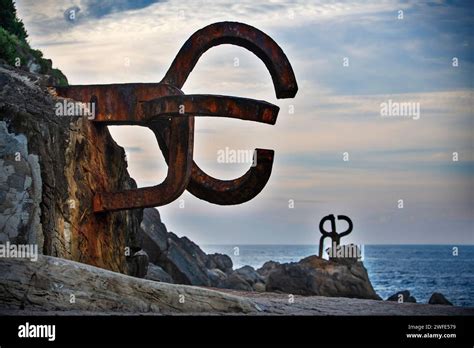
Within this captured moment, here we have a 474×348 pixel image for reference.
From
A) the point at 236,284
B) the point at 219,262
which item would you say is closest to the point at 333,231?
the point at 236,284

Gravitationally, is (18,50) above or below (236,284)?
above

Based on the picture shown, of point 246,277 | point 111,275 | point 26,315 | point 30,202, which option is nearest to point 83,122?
point 30,202

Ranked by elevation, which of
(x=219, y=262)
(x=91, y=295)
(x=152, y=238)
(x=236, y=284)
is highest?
(x=219, y=262)

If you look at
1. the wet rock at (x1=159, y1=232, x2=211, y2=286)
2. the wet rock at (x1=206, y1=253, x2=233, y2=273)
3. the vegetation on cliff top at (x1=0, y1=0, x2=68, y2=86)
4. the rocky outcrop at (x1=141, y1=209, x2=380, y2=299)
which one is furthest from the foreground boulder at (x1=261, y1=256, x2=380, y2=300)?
the wet rock at (x1=206, y1=253, x2=233, y2=273)

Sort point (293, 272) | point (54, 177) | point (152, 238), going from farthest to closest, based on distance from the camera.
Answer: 1. point (152, 238)
2. point (293, 272)
3. point (54, 177)

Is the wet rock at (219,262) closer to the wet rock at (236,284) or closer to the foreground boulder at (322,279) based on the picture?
the wet rock at (236,284)

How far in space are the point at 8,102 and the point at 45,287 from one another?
219cm

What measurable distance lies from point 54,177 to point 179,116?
128 cm

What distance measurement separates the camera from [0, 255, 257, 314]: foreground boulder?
5.57 meters

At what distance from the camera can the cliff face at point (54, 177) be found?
22.0 ft

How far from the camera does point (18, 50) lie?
40.5ft

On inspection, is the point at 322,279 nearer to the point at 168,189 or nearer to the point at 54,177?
the point at 168,189

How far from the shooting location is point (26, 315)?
5336 mm

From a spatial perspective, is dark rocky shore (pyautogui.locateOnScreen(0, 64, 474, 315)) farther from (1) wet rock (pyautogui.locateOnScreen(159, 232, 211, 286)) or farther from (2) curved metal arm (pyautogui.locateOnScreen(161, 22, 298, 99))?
(1) wet rock (pyautogui.locateOnScreen(159, 232, 211, 286))
